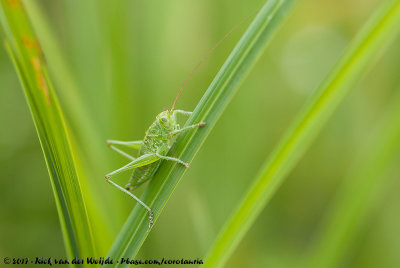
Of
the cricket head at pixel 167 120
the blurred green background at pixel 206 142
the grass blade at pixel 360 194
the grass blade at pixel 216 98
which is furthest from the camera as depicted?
the blurred green background at pixel 206 142

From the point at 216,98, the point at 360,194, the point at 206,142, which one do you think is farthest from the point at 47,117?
the point at 206,142

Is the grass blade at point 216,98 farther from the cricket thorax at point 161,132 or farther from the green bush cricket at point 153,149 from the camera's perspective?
the cricket thorax at point 161,132

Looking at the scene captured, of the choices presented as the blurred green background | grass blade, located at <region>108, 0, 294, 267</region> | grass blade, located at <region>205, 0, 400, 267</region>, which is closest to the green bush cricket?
the blurred green background

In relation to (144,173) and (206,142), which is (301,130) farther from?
(206,142)

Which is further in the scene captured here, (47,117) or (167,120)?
(167,120)

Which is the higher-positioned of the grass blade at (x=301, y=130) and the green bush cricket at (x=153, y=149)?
the grass blade at (x=301, y=130)

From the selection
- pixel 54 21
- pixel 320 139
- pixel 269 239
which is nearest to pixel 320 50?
pixel 320 139

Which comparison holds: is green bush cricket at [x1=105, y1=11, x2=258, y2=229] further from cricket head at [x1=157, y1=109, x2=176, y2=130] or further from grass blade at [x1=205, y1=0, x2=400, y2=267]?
grass blade at [x1=205, y1=0, x2=400, y2=267]

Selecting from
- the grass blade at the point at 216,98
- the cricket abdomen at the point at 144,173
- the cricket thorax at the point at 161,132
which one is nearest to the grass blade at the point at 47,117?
the grass blade at the point at 216,98
